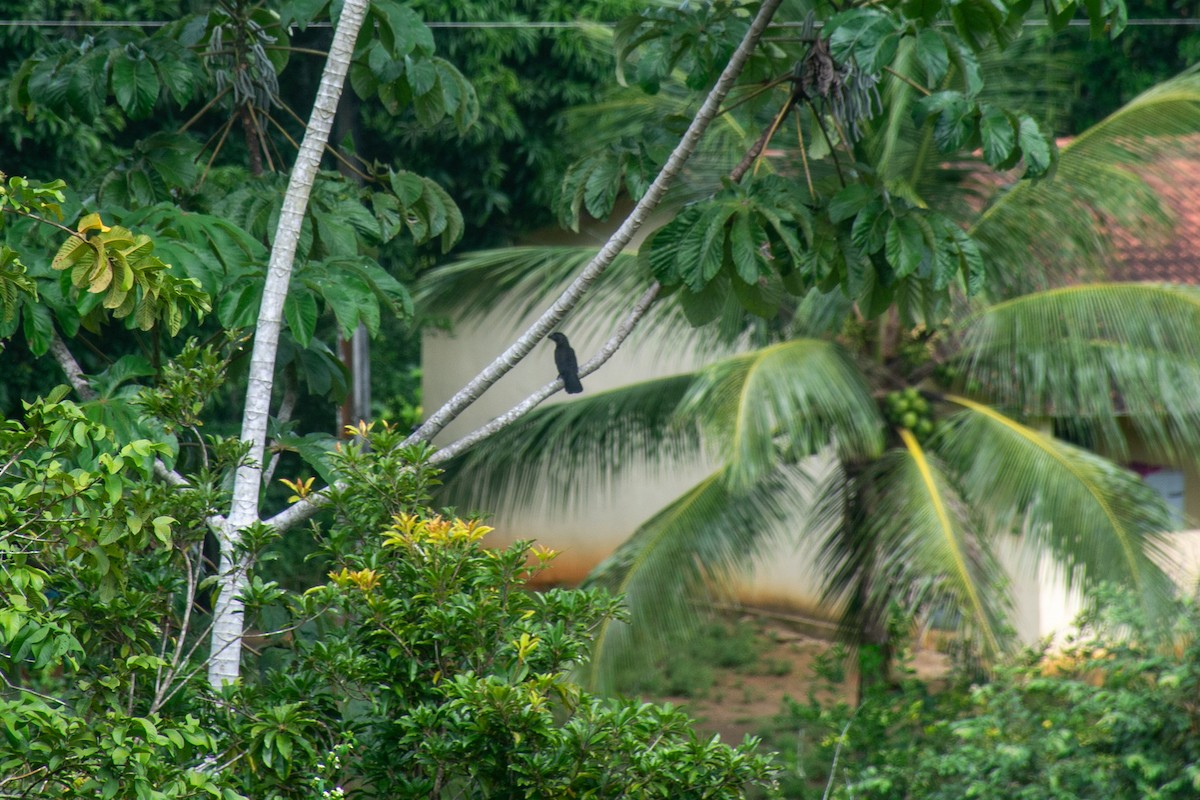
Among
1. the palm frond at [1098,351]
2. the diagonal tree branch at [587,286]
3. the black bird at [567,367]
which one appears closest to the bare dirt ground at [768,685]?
the palm frond at [1098,351]

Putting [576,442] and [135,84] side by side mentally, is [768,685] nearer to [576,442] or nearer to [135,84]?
[576,442]

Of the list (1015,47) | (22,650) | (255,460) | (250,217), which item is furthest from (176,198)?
(1015,47)

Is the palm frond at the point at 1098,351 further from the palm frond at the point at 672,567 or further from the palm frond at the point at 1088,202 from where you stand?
the palm frond at the point at 672,567

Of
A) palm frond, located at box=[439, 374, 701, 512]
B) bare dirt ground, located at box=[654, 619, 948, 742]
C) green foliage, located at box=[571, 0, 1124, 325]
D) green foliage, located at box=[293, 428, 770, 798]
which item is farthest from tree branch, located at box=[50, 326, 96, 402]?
bare dirt ground, located at box=[654, 619, 948, 742]

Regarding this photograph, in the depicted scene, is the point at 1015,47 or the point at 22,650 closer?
the point at 22,650

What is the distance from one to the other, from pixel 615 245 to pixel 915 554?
343cm

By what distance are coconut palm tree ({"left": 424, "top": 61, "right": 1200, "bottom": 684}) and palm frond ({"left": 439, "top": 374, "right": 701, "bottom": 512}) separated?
1 cm

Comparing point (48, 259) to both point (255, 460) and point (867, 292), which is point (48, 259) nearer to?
point (255, 460)

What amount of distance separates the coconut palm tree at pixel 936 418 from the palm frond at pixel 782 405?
0.05 feet

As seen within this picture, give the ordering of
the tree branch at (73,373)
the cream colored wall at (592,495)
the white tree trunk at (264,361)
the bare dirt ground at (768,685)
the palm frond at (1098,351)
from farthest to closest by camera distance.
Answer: the cream colored wall at (592,495) < the bare dirt ground at (768,685) < the palm frond at (1098,351) < the tree branch at (73,373) < the white tree trunk at (264,361)

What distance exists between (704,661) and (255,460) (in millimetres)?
7970

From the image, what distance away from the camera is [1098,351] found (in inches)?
265

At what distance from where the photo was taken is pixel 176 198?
423cm

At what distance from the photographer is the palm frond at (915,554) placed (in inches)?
248
